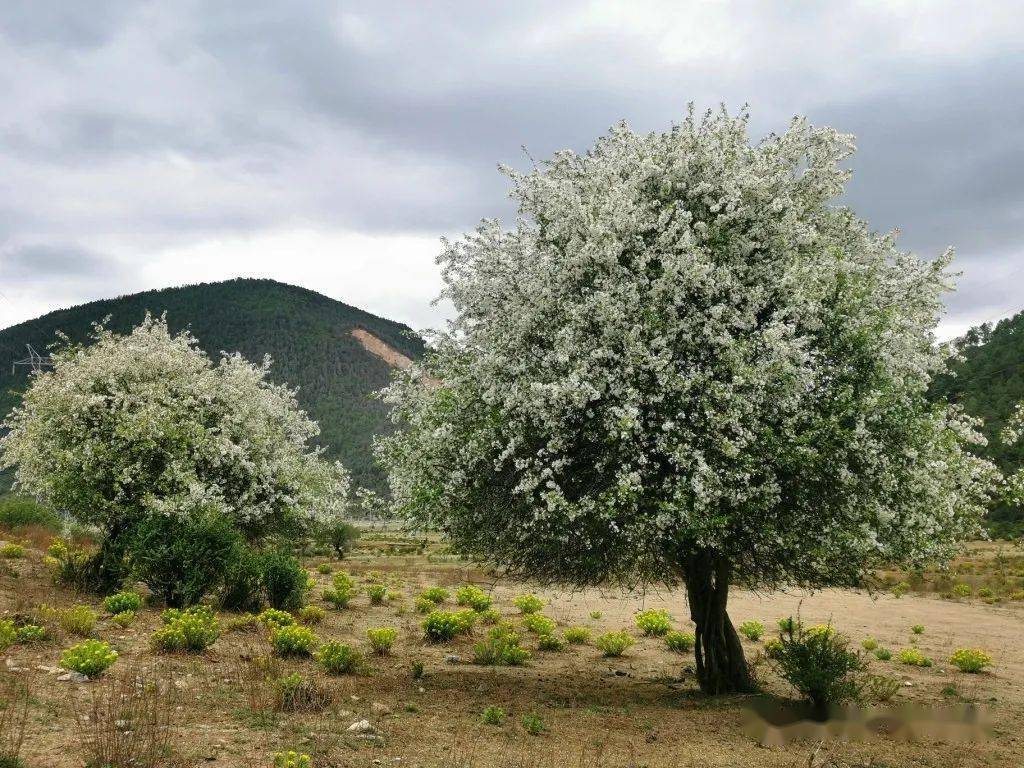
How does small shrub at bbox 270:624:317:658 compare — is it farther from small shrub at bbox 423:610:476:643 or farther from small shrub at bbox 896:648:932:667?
small shrub at bbox 896:648:932:667

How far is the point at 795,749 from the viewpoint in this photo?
34.3 ft

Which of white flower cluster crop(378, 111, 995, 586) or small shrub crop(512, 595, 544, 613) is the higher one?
white flower cluster crop(378, 111, 995, 586)

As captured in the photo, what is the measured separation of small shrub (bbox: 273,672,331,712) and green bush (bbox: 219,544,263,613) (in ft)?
35.3

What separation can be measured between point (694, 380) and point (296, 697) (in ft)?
24.6

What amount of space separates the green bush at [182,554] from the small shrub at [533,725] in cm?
1228

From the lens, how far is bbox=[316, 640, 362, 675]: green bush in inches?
543

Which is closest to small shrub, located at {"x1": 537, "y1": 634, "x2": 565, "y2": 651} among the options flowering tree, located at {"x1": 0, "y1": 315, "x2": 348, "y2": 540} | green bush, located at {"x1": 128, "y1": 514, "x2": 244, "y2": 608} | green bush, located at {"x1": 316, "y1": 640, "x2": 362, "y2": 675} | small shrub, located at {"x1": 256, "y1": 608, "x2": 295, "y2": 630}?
small shrub, located at {"x1": 256, "y1": 608, "x2": 295, "y2": 630}

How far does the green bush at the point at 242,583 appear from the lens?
825 inches

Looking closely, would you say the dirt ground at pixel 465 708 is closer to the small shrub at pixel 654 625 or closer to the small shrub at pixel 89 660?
the small shrub at pixel 89 660

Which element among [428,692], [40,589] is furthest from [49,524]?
[428,692]

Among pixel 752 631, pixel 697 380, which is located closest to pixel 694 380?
pixel 697 380

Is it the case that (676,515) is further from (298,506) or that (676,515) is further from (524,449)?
(298,506)

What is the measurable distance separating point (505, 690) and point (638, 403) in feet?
22.7

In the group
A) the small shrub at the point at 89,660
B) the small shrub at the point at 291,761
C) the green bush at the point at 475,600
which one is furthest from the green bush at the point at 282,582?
the small shrub at the point at 291,761
